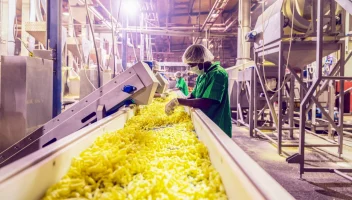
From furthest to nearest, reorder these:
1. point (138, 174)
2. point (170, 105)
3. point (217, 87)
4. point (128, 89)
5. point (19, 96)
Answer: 1. point (170, 105)
2. point (217, 87)
3. point (19, 96)
4. point (128, 89)
5. point (138, 174)

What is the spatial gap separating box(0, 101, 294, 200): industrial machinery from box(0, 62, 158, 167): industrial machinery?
771 millimetres

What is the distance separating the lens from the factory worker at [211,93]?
315cm

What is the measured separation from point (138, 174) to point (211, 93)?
1847mm

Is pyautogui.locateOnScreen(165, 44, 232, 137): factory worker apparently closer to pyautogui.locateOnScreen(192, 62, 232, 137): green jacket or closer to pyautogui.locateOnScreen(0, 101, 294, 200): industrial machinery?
pyautogui.locateOnScreen(192, 62, 232, 137): green jacket

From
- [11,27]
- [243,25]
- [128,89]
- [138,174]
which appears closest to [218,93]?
[128,89]

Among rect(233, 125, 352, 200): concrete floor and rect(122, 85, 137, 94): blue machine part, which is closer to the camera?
rect(122, 85, 137, 94): blue machine part

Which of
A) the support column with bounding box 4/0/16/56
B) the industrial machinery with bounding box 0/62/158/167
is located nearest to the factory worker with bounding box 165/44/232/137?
the industrial machinery with bounding box 0/62/158/167

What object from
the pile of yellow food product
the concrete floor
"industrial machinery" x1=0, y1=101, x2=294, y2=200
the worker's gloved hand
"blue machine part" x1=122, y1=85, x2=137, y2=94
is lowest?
the concrete floor

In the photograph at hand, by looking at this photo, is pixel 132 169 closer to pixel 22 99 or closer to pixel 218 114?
pixel 22 99

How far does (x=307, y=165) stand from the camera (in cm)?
420

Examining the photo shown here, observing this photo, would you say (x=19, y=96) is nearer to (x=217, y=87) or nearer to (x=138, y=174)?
(x=138, y=174)

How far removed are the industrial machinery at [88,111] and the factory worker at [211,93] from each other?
0.91m

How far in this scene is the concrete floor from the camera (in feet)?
10.5

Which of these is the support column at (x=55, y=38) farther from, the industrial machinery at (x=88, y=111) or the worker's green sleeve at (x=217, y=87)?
the worker's green sleeve at (x=217, y=87)
